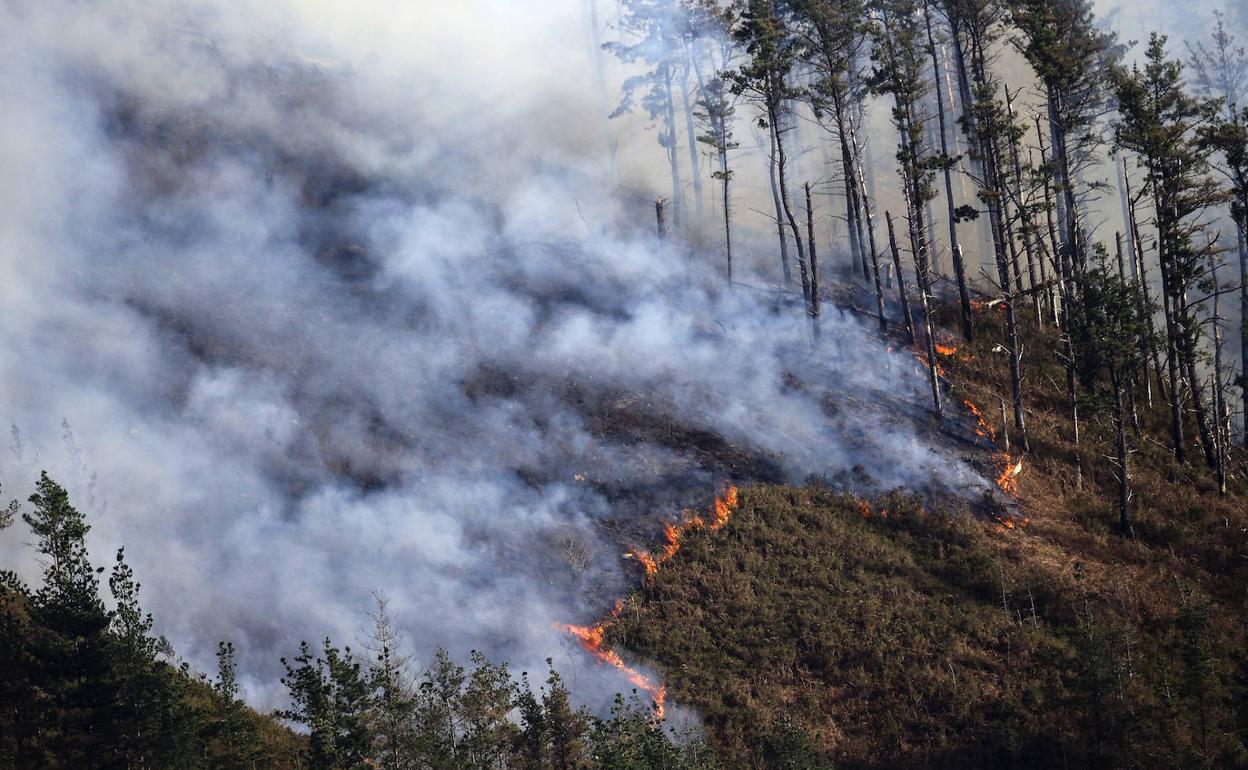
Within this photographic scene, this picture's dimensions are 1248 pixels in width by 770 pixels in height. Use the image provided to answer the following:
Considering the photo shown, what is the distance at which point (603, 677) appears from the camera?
1097 inches

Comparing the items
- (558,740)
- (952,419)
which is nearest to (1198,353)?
(952,419)

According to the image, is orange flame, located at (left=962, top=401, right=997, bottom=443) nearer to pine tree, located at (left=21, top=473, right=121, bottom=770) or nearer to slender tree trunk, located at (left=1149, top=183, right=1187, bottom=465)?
slender tree trunk, located at (left=1149, top=183, right=1187, bottom=465)

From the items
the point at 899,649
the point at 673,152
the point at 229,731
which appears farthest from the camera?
the point at 673,152

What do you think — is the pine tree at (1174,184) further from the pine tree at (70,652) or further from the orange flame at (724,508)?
the pine tree at (70,652)

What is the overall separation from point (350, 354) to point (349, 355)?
77 mm

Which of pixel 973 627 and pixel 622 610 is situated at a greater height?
pixel 622 610

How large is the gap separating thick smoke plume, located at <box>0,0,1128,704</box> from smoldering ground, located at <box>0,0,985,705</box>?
0.39 feet

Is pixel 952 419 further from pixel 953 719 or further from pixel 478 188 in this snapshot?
pixel 478 188

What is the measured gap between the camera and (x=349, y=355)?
3812cm

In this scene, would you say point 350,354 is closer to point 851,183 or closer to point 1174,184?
point 851,183

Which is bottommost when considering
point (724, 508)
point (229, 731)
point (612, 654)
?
point (229, 731)

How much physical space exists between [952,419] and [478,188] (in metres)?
26.4

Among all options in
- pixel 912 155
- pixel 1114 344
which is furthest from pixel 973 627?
pixel 912 155

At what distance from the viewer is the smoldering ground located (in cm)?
3072
